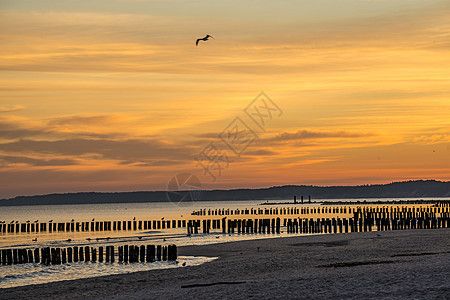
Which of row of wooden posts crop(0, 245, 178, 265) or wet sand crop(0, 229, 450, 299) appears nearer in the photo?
wet sand crop(0, 229, 450, 299)

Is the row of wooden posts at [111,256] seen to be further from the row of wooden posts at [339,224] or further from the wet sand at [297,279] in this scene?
the row of wooden posts at [339,224]

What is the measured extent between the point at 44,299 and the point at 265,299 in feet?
31.1

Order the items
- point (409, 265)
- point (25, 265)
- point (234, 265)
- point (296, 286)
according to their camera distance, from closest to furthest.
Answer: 1. point (296, 286)
2. point (409, 265)
3. point (234, 265)
4. point (25, 265)

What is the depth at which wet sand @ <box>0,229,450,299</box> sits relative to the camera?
55.3ft

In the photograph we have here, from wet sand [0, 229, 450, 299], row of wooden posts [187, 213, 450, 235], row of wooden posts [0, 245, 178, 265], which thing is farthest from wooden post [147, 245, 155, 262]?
row of wooden posts [187, 213, 450, 235]

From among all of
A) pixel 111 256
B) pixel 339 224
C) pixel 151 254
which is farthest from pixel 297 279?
pixel 339 224

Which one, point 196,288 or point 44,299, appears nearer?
point 196,288

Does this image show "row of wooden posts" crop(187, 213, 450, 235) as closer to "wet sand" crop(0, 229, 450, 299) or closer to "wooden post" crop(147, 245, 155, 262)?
"wet sand" crop(0, 229, 450, 299)

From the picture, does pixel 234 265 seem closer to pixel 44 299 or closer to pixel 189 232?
pixel 44 299

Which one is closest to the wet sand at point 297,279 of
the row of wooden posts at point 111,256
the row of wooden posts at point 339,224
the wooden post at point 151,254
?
the wooden post at point 151,254

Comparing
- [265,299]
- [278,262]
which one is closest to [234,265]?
[278,262]

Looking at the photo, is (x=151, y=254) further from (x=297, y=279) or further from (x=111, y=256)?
(x=297, y=279)

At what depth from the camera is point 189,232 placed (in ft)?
223

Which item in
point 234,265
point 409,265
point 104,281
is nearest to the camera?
point 409,265
